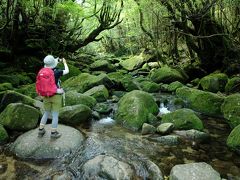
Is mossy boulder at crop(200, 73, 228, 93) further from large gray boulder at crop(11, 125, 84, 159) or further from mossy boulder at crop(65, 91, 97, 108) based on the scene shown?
large gray boulder at crop(11, 125, 84, 159)

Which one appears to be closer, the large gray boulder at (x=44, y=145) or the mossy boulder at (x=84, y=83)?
the large gray boulder at (x=44, y=145)

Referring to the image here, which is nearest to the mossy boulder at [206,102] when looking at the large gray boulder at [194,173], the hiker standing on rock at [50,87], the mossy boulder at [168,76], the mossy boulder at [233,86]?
the mossy boulder at [233,86]

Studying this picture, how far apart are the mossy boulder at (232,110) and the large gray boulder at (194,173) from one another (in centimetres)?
351

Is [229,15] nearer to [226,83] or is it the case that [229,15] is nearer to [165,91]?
[226,83]

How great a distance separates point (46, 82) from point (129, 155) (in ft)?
7.91

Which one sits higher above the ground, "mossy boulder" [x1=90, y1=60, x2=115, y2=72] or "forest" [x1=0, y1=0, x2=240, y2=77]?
"forest" [x1=0, y1=0, x2=240, y2=77]

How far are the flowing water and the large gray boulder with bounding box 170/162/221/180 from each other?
1.45 ft

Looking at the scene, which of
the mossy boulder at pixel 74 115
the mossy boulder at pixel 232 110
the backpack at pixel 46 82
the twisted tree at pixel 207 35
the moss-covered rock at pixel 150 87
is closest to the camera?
the backpack at pixel 46 82

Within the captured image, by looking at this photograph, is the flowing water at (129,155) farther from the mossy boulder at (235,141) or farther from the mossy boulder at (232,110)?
the mossy boulder at (232,110)

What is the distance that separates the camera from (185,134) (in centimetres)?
766

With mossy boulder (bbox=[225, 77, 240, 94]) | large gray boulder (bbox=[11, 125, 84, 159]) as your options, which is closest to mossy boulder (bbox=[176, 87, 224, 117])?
mossy boulder (bbox=[225, 77, 240, 94])

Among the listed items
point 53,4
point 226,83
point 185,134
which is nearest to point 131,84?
point 226,83

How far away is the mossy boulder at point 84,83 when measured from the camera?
12.4m

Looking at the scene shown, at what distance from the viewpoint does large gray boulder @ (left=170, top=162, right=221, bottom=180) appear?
17.0ft
